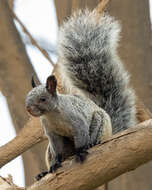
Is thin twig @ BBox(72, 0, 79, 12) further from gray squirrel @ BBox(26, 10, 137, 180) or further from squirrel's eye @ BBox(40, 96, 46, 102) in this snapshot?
squirrel's eye @ BBox(40, 96, 46, 102)

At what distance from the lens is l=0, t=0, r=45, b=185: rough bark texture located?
18.1 feet

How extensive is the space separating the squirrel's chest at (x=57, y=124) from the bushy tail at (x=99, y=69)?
27.2 inches

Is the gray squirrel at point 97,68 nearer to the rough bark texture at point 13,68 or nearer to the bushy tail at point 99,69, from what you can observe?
the bushy tail at point 99,69

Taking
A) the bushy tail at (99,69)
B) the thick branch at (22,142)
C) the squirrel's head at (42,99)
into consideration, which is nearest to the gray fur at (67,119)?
the squirrel's head at (42,99)

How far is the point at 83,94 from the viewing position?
422 centimetres

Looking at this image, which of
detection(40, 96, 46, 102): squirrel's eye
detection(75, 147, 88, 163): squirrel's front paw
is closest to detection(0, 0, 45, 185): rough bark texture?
detection(40, 96, 46, 102): squirrel's eye

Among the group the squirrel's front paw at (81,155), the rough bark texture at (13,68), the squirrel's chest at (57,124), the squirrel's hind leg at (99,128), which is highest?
the rough bark texture at (13,68)

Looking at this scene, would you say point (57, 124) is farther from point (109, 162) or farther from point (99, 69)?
point (99, 69)

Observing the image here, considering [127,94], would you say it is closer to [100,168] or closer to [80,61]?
[80,61]

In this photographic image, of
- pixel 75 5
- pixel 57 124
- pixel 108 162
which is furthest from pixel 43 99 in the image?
pixel 75 5

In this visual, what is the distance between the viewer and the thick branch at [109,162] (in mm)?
3146

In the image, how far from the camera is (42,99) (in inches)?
135

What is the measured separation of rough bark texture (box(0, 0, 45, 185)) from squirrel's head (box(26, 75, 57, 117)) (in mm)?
→ 1975

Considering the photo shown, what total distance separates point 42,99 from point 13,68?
7.14ft
